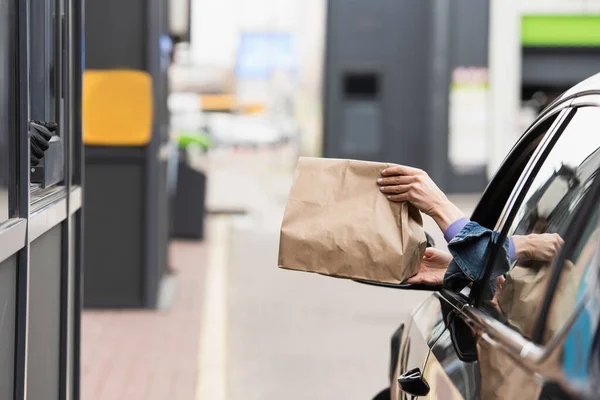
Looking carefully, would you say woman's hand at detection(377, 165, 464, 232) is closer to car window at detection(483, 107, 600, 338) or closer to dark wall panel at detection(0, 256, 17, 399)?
car window at detection(483, 107, 600, 338)

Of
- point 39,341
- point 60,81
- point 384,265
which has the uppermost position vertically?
point 60,81

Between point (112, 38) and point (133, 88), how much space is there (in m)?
0.48

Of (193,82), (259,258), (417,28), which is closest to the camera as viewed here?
(259,258)

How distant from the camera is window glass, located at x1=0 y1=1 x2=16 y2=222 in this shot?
3301mm

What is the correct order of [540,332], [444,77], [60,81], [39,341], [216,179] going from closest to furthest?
[540,332] < [39,341] < [60,81] < [444,77] < [216,179]

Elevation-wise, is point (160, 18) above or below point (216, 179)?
above

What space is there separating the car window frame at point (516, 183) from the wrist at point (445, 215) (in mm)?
126

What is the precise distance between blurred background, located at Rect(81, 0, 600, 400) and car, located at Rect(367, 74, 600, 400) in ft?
12.3

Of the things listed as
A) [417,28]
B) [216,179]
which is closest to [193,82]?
[216,179]

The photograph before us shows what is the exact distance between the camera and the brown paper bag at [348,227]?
3025 mm

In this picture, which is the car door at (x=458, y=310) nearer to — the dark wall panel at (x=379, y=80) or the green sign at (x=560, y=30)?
the green sign at (x=560, y=30)

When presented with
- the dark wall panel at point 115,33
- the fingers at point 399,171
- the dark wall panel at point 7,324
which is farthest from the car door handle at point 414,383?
the dark wall panel at point 115,33

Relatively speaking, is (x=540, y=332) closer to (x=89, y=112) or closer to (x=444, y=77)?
(x=89, y=112)

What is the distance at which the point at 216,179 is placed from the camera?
98.3ft
